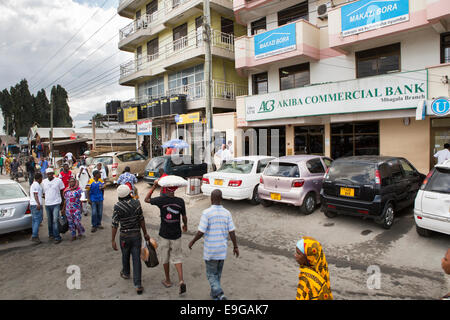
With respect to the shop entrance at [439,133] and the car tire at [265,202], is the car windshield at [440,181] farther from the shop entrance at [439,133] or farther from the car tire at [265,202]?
the shop entrance at [439,133]

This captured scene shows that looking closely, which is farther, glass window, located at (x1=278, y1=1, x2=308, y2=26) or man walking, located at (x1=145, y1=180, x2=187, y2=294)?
glass window, located at (x1=278, y1=1, x2=308, y2=26)

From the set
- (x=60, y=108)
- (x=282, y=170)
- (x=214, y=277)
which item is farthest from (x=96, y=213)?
(x=60, y=108)

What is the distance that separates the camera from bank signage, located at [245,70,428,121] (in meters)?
9.68

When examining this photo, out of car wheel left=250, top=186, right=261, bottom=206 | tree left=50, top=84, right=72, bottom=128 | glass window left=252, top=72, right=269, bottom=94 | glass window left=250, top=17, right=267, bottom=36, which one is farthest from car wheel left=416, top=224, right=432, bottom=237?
tree left=50, top=84, right=72, bottom=128

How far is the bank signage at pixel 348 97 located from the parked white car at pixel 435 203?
4.89 meters

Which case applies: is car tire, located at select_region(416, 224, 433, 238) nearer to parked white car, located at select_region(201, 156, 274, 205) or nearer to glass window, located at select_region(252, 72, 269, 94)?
parked white car, located at select_region(201, 156, 274, 205)

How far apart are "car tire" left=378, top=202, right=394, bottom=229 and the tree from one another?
231ft

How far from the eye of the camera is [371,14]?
10.7 m

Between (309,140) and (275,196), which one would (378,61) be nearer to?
(309,140)

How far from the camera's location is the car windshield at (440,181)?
5428mm

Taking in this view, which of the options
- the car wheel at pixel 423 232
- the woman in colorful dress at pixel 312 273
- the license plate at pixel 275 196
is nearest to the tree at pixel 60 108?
the license plate at pixel 275 196

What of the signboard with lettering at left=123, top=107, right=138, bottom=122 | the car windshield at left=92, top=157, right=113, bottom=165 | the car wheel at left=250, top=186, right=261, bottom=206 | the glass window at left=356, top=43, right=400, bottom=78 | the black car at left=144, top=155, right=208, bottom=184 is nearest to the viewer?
the car wheel at left=250, top=186, right=261, bottom=206

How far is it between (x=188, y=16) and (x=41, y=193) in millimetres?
16376
